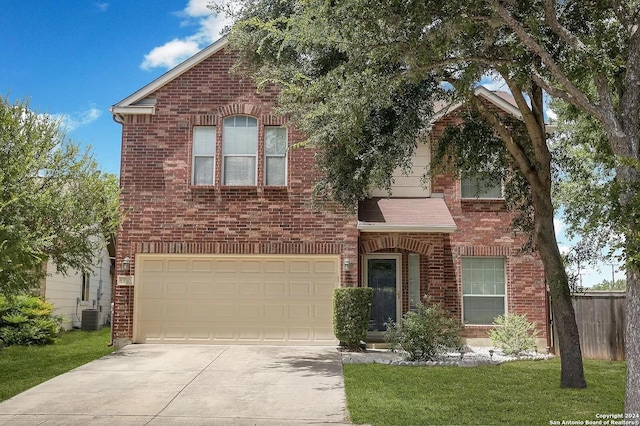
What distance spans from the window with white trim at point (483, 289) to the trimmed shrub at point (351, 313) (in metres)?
3.29

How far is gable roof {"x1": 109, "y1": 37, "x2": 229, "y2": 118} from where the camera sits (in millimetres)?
15562

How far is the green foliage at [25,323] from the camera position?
16.3 metres

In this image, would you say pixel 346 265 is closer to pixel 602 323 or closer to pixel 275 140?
→ pixel 275 140

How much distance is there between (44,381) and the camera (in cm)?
1109

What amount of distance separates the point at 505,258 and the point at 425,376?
6081mm

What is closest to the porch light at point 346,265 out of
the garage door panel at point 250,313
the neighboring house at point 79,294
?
the garage door panel at point 250,313

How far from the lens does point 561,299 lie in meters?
10.5

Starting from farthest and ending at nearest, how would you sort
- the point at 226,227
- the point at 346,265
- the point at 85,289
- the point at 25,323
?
the point at 85,289
the point at 25,323
the point at 226,227
the point at 346,265

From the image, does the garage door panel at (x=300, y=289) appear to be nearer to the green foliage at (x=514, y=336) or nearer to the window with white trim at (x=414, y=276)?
the window with white trim at (x=414, y=276)

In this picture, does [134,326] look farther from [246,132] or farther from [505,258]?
[505,258]

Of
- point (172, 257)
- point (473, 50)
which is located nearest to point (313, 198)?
point (172, 257)

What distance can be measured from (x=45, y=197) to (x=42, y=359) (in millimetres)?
4413

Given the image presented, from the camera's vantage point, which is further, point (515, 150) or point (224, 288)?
point (224, 288)

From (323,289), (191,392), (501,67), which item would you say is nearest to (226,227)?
(323,289)
